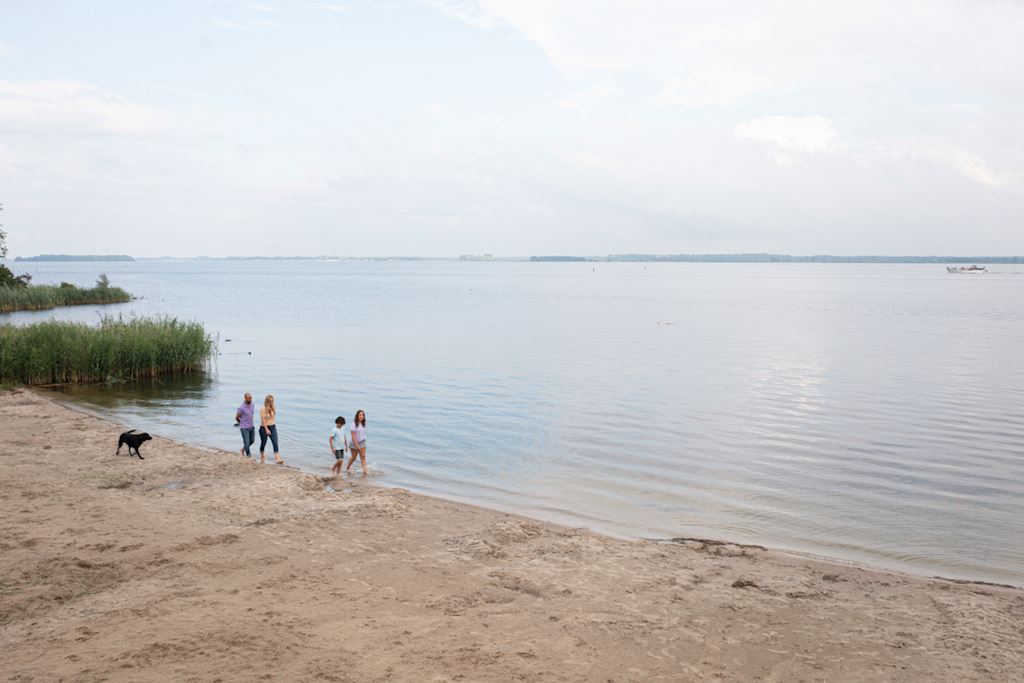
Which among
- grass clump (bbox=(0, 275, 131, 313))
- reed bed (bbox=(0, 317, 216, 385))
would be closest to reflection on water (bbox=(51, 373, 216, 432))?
A: reed bed (bbox=(0, 317, 216, 385))

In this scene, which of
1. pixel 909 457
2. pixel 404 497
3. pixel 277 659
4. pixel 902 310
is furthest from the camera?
pixel 902 310

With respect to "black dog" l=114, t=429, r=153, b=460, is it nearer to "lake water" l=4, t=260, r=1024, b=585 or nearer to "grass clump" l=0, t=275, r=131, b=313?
"lake water" l=4, t=260, r=1024, b=585

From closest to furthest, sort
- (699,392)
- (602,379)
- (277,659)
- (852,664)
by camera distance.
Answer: (277,659), (852,664), (699,392), (602,379)

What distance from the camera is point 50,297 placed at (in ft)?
251

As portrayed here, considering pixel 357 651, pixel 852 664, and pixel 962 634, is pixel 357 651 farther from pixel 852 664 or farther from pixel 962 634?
pixel 962 634

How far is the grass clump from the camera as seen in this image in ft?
230

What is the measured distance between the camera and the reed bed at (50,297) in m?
70.1

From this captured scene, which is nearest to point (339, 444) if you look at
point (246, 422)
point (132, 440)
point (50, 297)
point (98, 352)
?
point (246, 422)

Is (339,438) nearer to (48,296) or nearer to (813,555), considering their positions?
(813,555)

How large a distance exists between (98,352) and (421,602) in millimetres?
27005

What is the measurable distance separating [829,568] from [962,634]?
9.22ft

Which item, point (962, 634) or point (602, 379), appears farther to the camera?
point (602, 379)

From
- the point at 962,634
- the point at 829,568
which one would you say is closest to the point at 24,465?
the point at 829,568

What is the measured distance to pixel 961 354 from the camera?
42.6 metres
